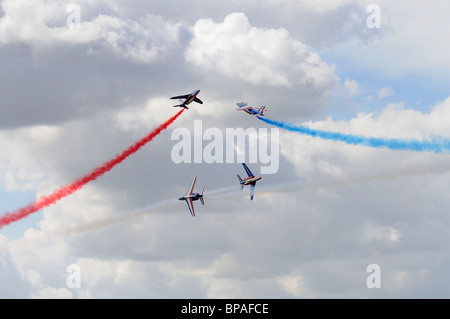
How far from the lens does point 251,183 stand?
496 ft

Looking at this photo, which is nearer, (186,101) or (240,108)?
(186,101)
